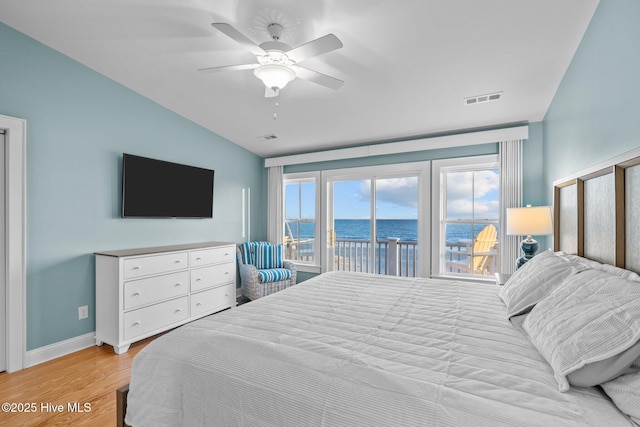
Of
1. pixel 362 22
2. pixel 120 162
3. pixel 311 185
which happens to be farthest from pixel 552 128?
pixel 120 162

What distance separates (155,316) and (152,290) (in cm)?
28

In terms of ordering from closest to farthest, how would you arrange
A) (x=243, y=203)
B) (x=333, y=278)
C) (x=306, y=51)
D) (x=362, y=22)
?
1. (x=306, y=51)
2. (x=362, y=22)
3. (x=333, y=278)
4. (x=243, y=203)

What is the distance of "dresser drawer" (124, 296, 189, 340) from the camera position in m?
2.84

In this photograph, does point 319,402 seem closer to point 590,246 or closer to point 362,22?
point 590,246

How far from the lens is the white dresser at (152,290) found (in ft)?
9.15

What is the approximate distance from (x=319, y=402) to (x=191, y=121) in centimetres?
396

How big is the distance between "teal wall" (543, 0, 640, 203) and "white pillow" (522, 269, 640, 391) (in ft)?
2.64

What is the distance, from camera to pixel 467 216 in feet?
12.8

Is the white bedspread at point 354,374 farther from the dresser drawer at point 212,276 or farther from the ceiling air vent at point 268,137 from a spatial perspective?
the ceiling air vent at point 268,137

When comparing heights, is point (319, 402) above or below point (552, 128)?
below

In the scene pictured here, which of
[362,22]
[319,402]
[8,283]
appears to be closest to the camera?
[319,402]

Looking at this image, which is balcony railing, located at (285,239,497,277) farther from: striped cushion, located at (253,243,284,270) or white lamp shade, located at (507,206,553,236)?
white lamp shade, located at (507,206,553,236)

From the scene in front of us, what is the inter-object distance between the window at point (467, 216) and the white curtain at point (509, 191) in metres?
0.13

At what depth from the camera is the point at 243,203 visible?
492cm
